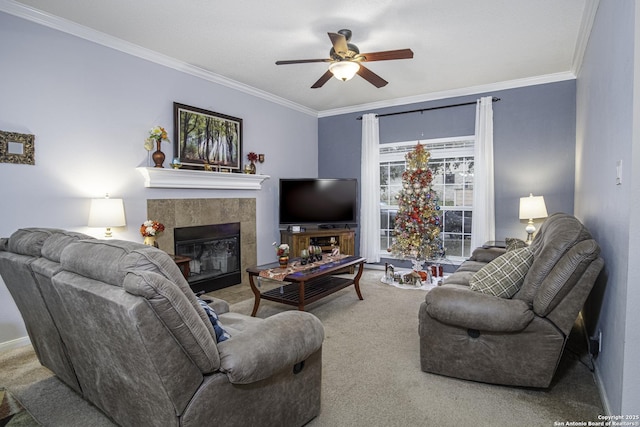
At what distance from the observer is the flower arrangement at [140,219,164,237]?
12.1 ft

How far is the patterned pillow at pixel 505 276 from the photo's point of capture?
2.33m

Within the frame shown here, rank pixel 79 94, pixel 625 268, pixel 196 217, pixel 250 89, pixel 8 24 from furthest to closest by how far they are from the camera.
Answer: pixel 250 89
pixel 196 217
pixel 79 94
pixel 8 24
pixel 625 268

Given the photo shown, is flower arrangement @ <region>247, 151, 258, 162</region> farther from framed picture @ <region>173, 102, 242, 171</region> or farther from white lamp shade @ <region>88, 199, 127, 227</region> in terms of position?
white lamp shade @ <region>88, 199, 127, 227</region>

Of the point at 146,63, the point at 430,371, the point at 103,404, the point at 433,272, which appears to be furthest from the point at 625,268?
the point at 146,63

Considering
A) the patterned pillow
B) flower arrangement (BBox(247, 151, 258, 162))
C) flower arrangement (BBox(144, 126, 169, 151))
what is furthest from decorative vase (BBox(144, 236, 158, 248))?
the patterned pillow

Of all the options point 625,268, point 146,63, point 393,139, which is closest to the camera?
point 625,268

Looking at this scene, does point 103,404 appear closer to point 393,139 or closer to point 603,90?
point 603,90

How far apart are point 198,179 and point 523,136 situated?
14.4ft

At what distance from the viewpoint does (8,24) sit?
9.66 ft

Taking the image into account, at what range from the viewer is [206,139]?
454 centimetres

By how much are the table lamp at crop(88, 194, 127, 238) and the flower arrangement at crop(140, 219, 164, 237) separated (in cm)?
30

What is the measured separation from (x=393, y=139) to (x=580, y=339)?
3.82m

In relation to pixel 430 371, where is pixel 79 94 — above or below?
above

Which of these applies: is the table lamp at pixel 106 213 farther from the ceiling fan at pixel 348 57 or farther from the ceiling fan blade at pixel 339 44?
the ceiling fan blade at pixel 339 44
